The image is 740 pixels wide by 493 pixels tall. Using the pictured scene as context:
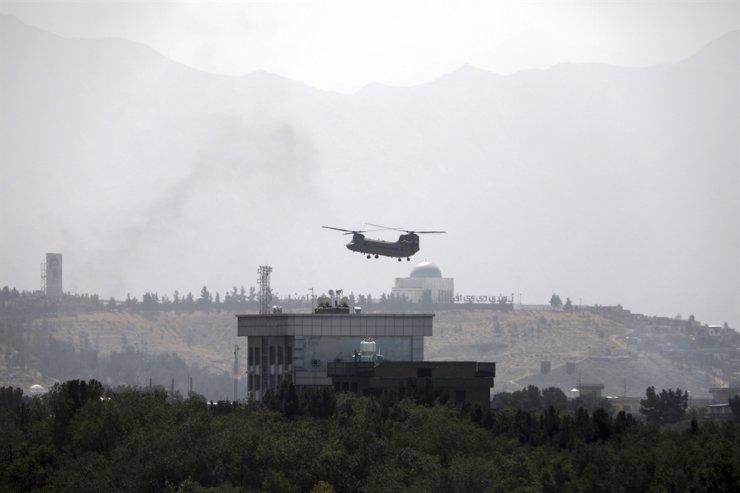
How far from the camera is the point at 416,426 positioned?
616 ft

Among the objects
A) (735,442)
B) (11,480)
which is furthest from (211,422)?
(735,442)

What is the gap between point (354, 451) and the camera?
175125 millimetres

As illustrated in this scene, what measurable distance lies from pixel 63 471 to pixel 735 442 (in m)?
63.0

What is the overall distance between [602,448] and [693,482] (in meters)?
23.4

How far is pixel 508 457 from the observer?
16638 cm

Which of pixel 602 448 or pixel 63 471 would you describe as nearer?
pixel 602 448

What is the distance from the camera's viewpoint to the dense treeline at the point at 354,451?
5945 inches

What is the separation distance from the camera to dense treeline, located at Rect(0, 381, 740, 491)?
5945 inches

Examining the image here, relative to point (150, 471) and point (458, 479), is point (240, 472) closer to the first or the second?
point (150, 471)

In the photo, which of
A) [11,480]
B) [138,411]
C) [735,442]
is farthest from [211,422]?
[735,442]

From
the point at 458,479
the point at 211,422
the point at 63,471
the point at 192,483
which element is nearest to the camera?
the point at 458,479

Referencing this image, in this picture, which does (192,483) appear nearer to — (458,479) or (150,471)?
(150,471)

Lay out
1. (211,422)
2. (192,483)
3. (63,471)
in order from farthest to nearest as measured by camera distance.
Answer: (211,422) → (63,471) → (192,483)

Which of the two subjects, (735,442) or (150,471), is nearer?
(735,442)
